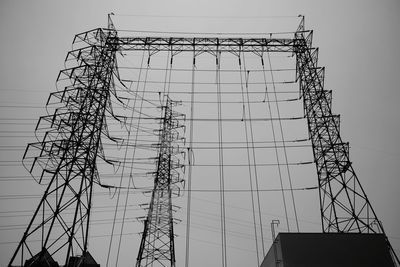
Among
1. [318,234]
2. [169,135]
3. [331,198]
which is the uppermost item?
[169,135]

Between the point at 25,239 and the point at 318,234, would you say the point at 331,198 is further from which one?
the point at 25,239

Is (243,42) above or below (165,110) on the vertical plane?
above

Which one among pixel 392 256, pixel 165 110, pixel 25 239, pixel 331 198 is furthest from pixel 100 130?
pixel 392 256

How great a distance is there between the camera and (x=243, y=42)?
63.3 feet

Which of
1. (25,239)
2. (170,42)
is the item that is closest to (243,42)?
(170,42)

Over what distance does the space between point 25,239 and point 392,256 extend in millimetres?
15657

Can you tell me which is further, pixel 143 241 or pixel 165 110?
pixel 165 110

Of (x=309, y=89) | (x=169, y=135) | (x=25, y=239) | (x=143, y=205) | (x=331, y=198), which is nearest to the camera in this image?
(x=25, y=239)

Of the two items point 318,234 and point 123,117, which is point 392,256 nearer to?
point 318,234

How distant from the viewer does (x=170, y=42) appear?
18.8 metres

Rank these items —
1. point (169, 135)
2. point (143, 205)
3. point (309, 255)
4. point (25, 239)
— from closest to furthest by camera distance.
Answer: point (25, 239) < point (309, 255) < point (143, 205) < point (169, 135)

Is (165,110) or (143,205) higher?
(165,110)

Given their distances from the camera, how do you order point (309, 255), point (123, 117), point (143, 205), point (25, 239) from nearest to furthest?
point (25, 239) < point (309, 255) < point (123, 117) < point (143, 205)

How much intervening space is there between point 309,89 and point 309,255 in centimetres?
1076
